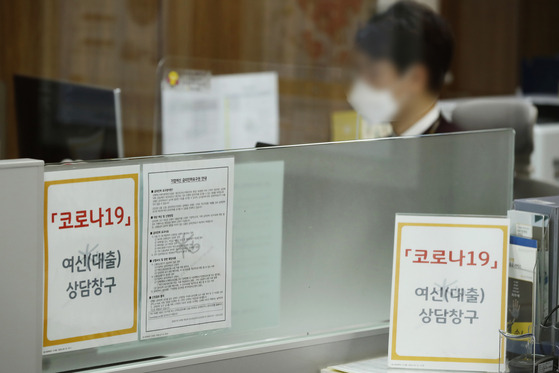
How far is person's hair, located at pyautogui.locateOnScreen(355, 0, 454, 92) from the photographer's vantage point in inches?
109

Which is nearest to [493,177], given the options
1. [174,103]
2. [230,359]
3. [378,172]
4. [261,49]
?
[378,172]

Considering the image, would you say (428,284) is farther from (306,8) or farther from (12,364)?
(306,8)

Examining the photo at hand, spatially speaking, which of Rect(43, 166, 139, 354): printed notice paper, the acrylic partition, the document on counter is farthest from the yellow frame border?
the document on counter

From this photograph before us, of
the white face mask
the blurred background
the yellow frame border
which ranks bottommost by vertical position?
the yellow frame border

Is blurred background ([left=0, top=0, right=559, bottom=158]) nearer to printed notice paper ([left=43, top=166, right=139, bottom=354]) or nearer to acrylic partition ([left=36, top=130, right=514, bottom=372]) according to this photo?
acrylic partition ([left=36, top=130, right=514, bottom=372])

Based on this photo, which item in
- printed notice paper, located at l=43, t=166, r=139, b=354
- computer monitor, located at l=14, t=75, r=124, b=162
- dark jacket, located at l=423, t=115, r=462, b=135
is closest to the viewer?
printed notice paper, located at l=43, t=166, r=139, b=354

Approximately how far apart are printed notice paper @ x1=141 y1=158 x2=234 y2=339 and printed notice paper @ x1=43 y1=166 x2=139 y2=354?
3 centimetres

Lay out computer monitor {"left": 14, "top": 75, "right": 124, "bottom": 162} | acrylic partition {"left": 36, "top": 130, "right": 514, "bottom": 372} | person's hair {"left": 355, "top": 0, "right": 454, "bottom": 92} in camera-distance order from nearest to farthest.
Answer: acrylic partition {"left": 36, "top": 130, "right": 514, "bottom": 372}
computer monitor {"left": 14, "top": 75, "right": 124, "bottom": 162}
person's hair {"left": 355, "top": 0, "right": 454, "bottom": 92}

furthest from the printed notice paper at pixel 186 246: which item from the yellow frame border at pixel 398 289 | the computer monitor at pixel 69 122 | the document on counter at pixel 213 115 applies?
the document on counter at pixel 213 115

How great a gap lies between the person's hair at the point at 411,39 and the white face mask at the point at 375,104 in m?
0.19

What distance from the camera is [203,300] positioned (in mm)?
1341

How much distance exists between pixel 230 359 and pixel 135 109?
97.6 inches

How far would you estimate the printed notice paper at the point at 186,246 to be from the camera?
1.28 meters

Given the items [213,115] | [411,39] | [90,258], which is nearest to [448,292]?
[90,258]
